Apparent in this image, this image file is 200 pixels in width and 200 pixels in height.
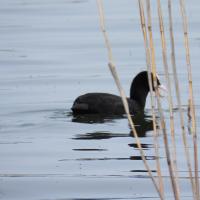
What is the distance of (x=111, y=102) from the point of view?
10.7 meters

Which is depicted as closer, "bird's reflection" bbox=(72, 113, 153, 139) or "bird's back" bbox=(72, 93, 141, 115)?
"bird's reflection" bbox=(72, 113, 153, 139)

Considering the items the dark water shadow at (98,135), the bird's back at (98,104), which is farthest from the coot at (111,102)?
the dark water shadow at (98,135)

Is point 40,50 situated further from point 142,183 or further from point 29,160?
point 142,183

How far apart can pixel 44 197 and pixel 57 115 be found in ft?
12.0

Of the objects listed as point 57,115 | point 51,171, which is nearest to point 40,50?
point 57,115

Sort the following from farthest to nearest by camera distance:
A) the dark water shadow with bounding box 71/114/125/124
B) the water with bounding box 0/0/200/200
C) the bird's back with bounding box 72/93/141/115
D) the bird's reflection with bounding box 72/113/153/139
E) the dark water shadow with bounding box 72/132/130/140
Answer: the bird's back with bounding box 72/93/141/115 < the dark water shadow with bounding box 71/114/125/124 < the bird's reflection with bounding box 72/113/153/139 < the dark water shadow with bounding box 72/132/130/140 < the water with bounding box 0/0/200/200

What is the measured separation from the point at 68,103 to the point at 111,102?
24.7 inches

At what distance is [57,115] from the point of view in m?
10.4

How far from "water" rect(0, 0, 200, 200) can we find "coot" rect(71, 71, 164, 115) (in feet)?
0.47

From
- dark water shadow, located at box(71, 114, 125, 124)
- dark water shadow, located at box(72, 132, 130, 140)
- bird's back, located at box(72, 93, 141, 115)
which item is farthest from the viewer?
bird's back, located at box(72, 93, 141, 115)

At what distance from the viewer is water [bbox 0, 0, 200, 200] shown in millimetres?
7207

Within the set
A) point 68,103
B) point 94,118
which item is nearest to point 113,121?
point 94,118

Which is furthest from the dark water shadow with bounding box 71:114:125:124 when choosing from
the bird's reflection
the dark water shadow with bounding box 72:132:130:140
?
the dark water shadow with bounding box 72:132:130:140

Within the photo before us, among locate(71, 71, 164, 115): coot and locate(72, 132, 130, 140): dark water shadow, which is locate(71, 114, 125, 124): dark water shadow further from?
locate(72, 132, 130, 140): dark water shadow
